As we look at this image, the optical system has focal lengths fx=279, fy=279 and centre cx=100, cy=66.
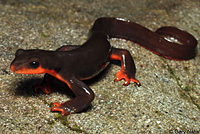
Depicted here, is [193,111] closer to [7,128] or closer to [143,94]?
[143,94]

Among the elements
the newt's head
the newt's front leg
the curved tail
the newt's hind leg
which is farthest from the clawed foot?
the newt's head

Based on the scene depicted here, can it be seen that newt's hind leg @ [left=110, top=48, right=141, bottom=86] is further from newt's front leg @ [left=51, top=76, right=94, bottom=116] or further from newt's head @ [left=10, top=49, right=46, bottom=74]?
newt's head @ [left=10, top=49, right=46, bottom=74]

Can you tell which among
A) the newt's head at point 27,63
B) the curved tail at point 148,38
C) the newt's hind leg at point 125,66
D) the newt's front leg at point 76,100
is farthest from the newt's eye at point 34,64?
the curved tail at point 148,38

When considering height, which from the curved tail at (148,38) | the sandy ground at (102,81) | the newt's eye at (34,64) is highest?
the newt's eye at (34,64)

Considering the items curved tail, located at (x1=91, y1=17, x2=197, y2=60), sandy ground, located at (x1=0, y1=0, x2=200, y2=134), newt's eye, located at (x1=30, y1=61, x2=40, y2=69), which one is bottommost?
sandy ground, located at (x1=0, y1=0, x2=200, y2=134)

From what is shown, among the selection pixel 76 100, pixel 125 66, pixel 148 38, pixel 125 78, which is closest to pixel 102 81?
pixel 125 78

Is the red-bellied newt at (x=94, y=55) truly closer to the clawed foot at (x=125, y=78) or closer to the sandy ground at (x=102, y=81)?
the clawed foot at (x=125, y=78)
